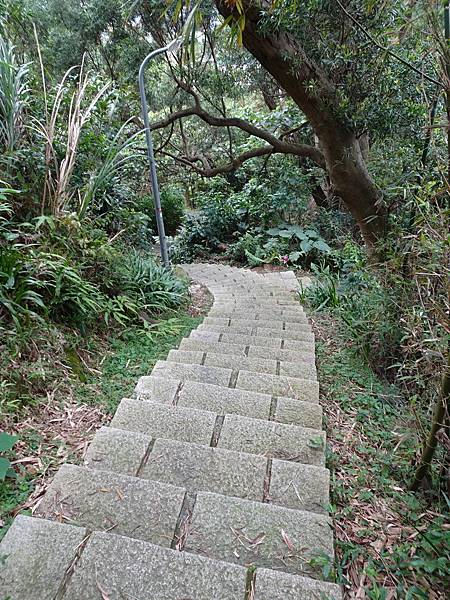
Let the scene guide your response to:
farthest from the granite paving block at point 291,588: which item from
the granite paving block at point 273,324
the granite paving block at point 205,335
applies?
the granite paving block at point 273,324

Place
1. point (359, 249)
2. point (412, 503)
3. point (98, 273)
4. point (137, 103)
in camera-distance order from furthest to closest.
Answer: point (137, 103) < point (359, 249) < point (98, 273) < point (412, 503)

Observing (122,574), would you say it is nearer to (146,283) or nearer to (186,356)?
(186,356)

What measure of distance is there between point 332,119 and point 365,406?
2.63 metres

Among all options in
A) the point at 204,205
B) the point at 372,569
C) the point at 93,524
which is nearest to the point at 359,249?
the point at 372,569

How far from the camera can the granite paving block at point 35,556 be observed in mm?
815

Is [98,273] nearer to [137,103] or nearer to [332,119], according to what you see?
[332,119]

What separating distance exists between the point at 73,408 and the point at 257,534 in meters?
0.97

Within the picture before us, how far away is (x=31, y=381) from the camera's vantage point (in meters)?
1.57

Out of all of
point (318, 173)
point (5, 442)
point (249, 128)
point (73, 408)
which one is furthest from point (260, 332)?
point (318, 173)

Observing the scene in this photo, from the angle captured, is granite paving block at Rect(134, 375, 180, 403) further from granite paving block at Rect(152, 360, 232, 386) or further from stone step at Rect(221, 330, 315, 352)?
stone step at Rect(221, 330, 315, 352)

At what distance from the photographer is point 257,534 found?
0.99 meters

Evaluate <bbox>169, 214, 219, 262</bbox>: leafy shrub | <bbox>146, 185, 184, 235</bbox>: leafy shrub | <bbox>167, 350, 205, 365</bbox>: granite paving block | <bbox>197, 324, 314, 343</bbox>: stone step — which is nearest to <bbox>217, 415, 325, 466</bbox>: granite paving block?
<bbox>167, 350, 205, 365</bbox>: granite paving block

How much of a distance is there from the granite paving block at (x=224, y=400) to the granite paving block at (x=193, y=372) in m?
0.15

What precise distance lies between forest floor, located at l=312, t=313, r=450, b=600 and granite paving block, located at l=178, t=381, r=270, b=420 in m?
0.31
